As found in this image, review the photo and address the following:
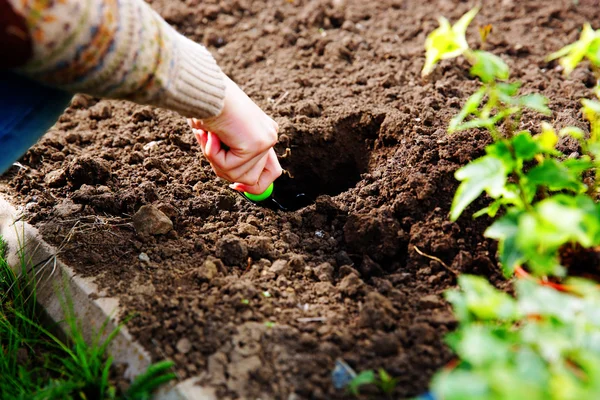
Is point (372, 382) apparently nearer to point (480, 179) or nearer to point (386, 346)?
point (386, 346)

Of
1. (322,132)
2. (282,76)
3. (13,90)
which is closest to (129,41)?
(13,90)

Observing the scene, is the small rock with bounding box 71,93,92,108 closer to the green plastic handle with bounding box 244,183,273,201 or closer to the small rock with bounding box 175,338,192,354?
the green plastic handle with bounding box 244,183,273,201

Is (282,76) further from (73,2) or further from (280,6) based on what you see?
(73,2)

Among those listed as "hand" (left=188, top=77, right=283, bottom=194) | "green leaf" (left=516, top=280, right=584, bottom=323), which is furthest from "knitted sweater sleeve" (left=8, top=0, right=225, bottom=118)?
"green leaf" (left=516, top=280, right=584, bottom=323)

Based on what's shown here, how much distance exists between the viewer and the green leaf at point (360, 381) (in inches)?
59.4

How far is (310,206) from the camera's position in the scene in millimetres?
2268

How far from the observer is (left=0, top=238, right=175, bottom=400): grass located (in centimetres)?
164

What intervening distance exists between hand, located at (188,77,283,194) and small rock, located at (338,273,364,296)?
49 cm

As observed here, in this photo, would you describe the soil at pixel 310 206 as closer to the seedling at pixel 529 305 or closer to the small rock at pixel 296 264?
the small rock at pixel 296 264

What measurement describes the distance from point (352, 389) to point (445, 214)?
764 mm

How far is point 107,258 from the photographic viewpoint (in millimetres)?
2018

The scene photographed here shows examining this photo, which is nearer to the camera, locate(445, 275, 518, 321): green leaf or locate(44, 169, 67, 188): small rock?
locate(445, 275, 518, 321): green leaf

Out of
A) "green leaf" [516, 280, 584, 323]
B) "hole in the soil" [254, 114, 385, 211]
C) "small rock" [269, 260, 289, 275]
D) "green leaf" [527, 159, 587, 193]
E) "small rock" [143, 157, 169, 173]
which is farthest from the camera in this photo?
"hole in the soil" [254, 114, 385, 211]

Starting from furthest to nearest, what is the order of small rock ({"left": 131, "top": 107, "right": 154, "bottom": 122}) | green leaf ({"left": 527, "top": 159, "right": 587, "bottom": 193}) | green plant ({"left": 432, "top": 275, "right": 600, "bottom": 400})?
1. small rock ({"left": 131, "top": 107, "right": 154, "bottom": 122})
2. green leaf ({"left": 527, "top": 159, "right": 587, "bottom": 193})
3. green plant ({"left": 432, "top": 275, "right": 600, "bottom": 400})
